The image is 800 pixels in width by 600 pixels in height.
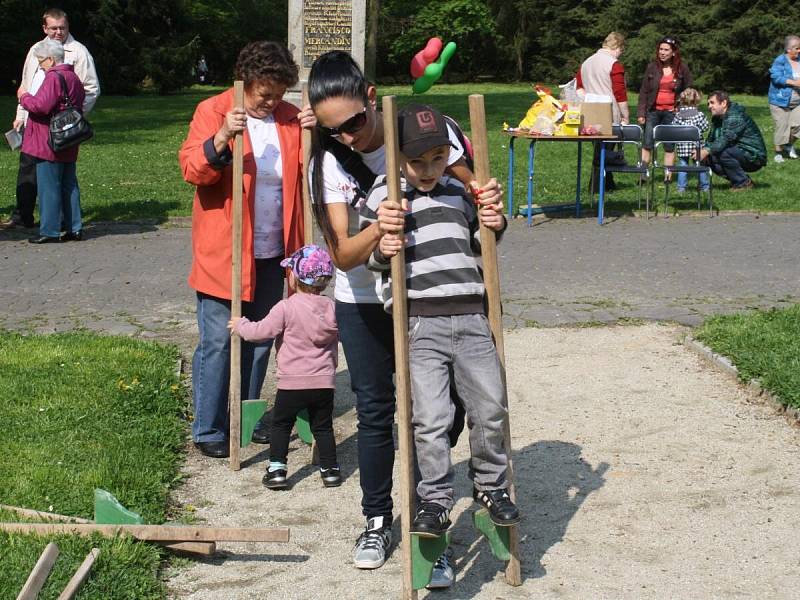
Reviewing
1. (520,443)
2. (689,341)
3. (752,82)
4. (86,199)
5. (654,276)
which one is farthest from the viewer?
(752,82)

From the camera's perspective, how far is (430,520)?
4203mm

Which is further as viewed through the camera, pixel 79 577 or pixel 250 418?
pixel 250 418

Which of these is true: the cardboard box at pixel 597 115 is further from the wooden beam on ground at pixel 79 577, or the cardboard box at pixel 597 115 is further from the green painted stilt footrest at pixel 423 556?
the wooden beam on ground at pixel 79 577

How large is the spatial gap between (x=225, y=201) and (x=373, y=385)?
1.71 m

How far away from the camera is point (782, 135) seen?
770 inches

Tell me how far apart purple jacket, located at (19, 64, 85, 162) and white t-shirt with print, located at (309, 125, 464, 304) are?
8.24 m

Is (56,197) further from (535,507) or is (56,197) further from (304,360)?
(535,507)

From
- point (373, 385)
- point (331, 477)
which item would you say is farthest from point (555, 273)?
point (373, 385)

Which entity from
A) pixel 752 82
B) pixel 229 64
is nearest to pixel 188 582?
pixel 752 82

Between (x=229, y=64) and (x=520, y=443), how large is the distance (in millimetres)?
52203

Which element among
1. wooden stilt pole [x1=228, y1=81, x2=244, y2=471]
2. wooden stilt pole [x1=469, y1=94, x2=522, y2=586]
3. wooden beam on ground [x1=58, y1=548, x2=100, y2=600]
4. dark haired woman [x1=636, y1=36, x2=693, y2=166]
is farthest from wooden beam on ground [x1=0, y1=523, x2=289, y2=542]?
dark haired woman [x1=636, y1=36, x2=693, y2=166]

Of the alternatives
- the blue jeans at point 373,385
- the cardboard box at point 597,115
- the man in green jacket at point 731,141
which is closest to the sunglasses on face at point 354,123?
the blue jeans at point 373,385

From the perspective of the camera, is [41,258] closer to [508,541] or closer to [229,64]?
[508,541]

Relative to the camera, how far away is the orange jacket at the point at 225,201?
5.85m
